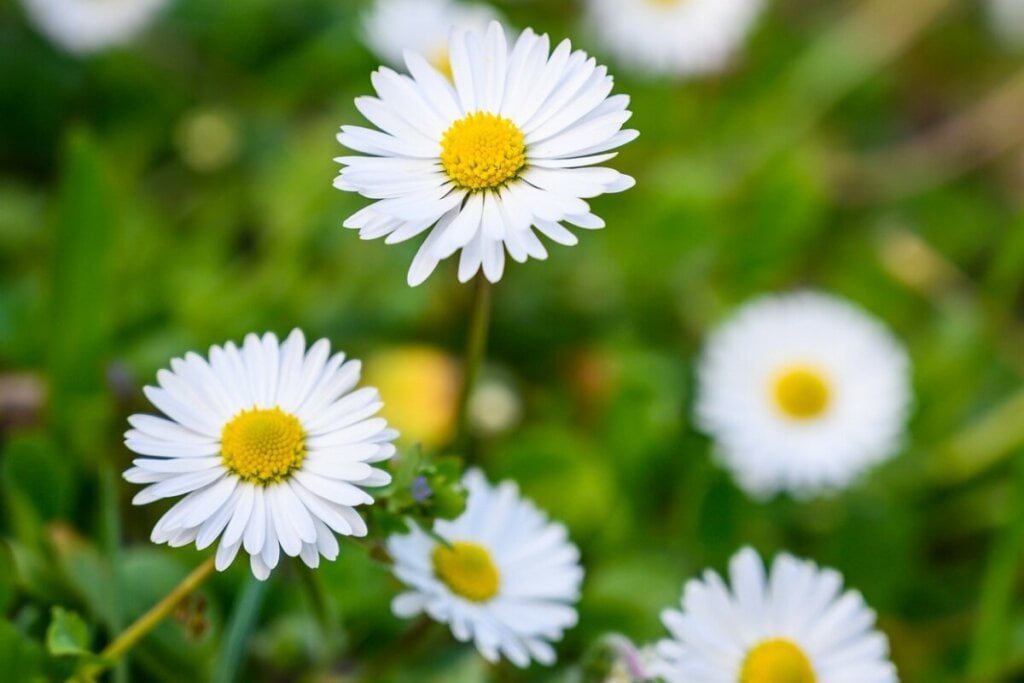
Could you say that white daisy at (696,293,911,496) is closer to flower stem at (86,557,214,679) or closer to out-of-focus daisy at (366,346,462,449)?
out-of-focus daisy at (366,346,462,449)

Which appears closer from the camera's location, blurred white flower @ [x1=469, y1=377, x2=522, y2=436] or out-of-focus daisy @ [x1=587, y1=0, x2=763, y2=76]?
blurred white flower @ [x1=469, y1=377, x2=522, y2=436]

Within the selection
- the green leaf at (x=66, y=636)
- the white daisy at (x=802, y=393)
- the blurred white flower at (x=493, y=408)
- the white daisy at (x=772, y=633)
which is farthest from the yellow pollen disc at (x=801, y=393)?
the green leaf at (x=66, y=636)

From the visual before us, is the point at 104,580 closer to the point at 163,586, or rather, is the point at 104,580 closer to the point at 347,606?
the point at 163,586

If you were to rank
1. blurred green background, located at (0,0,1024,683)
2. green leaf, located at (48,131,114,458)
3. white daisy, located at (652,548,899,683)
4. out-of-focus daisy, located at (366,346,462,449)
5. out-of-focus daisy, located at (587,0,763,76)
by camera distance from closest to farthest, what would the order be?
white daisy, located at (652,548,899,683) → blurred green background, located at (0,0,1024,683) → green leaf, located at (48,131,114,458) → out-of-focus daisy, located at (366,346,462,449) → out-of-focus daisy, located at (587,0,763,76)

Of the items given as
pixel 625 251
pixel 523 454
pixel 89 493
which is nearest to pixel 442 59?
pixel 625 251

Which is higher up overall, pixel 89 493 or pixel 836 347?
pixel 836 347

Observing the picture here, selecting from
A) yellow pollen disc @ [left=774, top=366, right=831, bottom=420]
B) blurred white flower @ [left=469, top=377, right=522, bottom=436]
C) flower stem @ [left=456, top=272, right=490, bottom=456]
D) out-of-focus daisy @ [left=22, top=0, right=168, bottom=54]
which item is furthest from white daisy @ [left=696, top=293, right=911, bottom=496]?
out-of-focus daisy @ [left=22, top=0, right=168, bottom=54]

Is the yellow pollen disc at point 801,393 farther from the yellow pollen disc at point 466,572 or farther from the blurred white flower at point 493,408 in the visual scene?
the yellow pollen disc at point 466,572

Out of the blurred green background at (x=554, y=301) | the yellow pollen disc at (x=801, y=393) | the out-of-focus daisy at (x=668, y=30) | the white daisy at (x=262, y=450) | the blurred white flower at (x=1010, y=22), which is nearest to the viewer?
the white daisy at (x=262, y=450)
